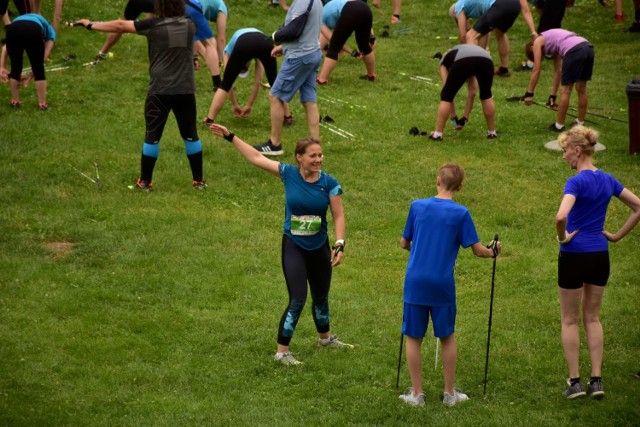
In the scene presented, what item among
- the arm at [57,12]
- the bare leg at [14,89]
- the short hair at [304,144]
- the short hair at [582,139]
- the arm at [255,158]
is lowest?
the bare leg at [14,89]

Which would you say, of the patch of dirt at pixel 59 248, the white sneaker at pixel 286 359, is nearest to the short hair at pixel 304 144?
the white sneaker at pixel 286 359

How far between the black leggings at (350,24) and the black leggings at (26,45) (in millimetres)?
4589

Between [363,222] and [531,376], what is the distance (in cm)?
418

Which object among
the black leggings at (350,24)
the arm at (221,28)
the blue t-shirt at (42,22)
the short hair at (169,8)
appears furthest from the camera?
the arm at (221,28)

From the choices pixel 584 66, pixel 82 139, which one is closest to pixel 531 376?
pixel 584 66

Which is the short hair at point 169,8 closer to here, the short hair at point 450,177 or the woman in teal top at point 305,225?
the woman in teal top at point 305,225

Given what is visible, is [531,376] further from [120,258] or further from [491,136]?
[491,136]

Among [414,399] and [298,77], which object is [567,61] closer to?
[298,77]

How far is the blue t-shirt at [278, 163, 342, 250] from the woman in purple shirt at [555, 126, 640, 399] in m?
1.81

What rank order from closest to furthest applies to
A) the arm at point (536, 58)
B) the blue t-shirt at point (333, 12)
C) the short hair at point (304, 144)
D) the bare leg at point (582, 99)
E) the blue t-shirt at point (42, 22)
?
the short hair at point (304, 144) < the bare leg at point (582, 99) < the arm at point (536, 58) < the blue t-shirt at point (42, 22) < the blue t-shirt at point (333, 12)

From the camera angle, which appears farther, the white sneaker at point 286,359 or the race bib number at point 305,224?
the white sneaker at point 286,359

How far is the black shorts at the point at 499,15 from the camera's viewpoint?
17125 mm

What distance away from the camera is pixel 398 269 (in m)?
10.7

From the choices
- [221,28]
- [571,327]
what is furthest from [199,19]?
[571,327]
